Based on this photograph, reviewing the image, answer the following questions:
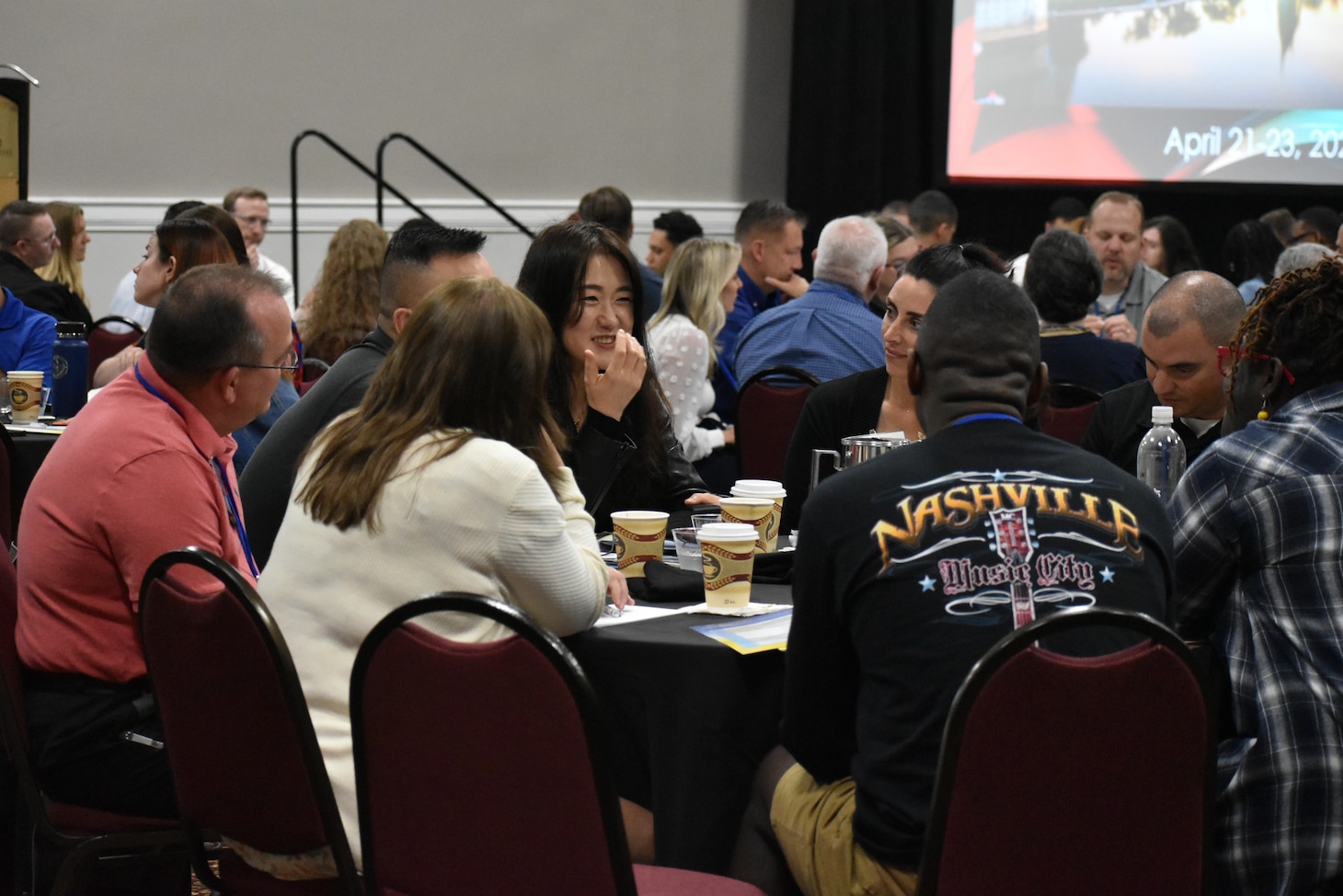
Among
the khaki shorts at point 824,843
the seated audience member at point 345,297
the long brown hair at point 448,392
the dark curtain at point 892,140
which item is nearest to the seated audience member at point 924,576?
the khaki shorts at point 824,843

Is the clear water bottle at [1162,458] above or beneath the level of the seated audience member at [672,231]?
beneath

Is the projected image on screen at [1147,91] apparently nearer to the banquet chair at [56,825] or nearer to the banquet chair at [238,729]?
the banquet chair at [56,825]

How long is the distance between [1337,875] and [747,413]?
2.56 m

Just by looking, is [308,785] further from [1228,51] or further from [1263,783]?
[1228,51]

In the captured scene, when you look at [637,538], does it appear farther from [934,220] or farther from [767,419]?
[934,220]

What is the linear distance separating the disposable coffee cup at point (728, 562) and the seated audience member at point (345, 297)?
126 inches

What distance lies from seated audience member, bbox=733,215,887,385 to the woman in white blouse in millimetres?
194

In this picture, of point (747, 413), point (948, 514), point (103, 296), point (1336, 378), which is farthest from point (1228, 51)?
point (948, 514)

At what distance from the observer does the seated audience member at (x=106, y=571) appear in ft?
7.31

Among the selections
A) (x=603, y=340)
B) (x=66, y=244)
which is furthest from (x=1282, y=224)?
(x=66, y=244)

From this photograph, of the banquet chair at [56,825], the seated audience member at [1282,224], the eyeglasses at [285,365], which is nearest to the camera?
the banquet chair at [56,825]

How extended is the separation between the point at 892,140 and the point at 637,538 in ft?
25.2

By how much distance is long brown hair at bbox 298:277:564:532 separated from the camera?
1992mm

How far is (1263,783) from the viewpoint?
200 centimetres
